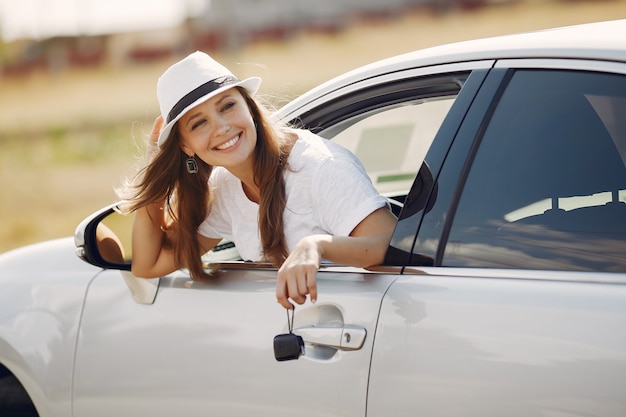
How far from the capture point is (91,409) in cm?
321

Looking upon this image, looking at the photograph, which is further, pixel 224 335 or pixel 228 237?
pixel 228 237

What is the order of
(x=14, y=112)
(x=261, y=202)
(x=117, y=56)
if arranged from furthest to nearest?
(x=117, y=56) → (x=14, y=112) → (x=261, y=202)

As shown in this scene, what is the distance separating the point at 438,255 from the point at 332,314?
330 mm

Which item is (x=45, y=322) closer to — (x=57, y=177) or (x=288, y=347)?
(x=288, y=347)

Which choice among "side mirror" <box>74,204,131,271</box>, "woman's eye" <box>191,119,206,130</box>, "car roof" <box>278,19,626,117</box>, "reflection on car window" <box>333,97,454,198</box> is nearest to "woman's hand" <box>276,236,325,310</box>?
"car roof" <box>278,19,626,117</box>

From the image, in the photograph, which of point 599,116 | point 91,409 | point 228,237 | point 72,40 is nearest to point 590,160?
point 599,116

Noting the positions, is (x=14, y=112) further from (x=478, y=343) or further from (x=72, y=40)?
(x=478, y=343)

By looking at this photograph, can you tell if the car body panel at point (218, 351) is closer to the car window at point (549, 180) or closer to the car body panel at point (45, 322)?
the car body panel at point (45, 322)

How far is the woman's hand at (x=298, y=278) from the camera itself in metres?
2.46

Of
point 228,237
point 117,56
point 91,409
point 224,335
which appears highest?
point 117,56

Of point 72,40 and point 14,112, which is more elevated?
point 72,40

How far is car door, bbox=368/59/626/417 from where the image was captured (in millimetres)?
2111

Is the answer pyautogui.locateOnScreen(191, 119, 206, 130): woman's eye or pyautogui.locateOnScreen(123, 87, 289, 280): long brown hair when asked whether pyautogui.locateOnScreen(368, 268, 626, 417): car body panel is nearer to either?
pyautogui.locateOnScreen(123, 87, 289, 280): long brown hair

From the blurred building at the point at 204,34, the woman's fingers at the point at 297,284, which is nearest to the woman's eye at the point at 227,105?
the woman's fingers at the point at 297,284
